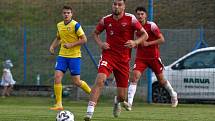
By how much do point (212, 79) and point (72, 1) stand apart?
7.49 m

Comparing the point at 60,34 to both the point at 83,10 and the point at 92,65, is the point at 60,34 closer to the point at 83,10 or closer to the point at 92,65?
the point at 92,65

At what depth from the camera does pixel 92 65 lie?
1030 inches

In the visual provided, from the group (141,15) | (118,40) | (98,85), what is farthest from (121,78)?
(141,15)

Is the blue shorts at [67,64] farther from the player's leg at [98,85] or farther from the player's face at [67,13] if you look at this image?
the player's leg at [98,85]

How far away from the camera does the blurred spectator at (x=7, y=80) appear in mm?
26906

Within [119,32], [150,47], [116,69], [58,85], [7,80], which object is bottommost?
[7,80]

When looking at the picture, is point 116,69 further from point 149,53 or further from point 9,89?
point 9,89

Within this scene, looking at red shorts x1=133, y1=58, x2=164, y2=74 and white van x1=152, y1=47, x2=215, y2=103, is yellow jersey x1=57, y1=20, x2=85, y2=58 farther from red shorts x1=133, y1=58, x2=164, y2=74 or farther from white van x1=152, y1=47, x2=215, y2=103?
white van x1=152, y1=47, x2=215, y2=103

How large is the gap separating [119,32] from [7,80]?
1405 centimetres

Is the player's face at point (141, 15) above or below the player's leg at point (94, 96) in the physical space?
above

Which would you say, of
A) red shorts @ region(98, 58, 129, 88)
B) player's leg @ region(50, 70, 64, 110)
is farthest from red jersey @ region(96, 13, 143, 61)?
player's leg @ region(50, 70, 64, 110)

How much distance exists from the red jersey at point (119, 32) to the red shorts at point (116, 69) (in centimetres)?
11

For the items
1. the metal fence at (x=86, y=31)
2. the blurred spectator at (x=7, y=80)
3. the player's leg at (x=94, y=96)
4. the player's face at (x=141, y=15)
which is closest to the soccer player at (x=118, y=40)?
the player's leg at (x=94, y=96)

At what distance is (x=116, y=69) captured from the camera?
1378 centimetres
